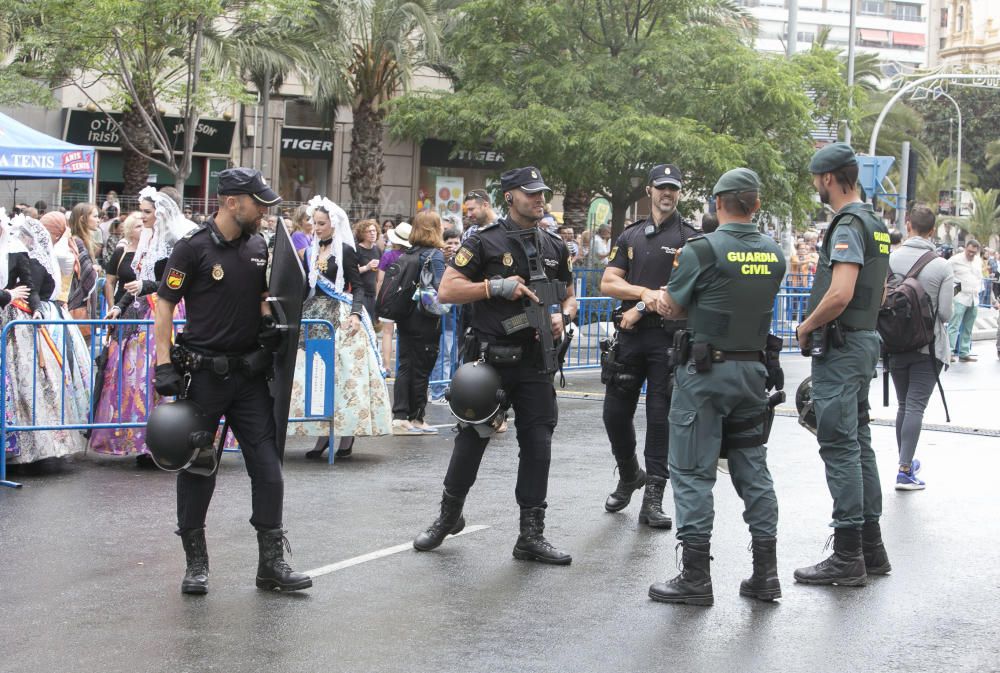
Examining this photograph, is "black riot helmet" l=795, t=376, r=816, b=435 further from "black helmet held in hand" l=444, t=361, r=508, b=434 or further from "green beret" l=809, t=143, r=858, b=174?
"black helmet held in hand" l=444, t=361, r=508, b=434

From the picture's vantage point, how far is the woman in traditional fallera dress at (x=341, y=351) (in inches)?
388

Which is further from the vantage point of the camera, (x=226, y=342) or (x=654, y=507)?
(x=654, y=507)

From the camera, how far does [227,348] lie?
609 centimetres

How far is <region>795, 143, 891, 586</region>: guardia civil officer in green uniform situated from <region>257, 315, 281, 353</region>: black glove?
2507 mm

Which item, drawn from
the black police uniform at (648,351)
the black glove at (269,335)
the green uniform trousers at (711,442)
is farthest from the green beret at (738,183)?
the black glove at (269,335)

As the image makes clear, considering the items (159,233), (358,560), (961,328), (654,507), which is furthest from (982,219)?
(358,560)

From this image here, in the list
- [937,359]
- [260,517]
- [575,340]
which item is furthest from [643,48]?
[260,517]

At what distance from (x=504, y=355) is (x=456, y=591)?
3.99ft

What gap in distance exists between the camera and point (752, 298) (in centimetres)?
607

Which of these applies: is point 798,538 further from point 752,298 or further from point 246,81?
point 246,81

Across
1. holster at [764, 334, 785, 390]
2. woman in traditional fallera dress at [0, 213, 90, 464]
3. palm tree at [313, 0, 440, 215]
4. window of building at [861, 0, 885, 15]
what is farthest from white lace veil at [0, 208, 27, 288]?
window of building at [861, 0, 885, 15]

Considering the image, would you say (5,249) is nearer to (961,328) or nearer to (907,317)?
(907,317)

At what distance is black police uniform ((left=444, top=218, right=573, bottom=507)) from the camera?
6.73 m

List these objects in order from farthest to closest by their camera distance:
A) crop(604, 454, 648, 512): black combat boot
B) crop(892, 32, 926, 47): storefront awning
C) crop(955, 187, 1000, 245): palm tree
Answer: crop(892, 32, 926, 47): storefront awning → crop(955, 187, 1000, 245): palm tree → crop(604, 454, 648, 512): black combat boot
